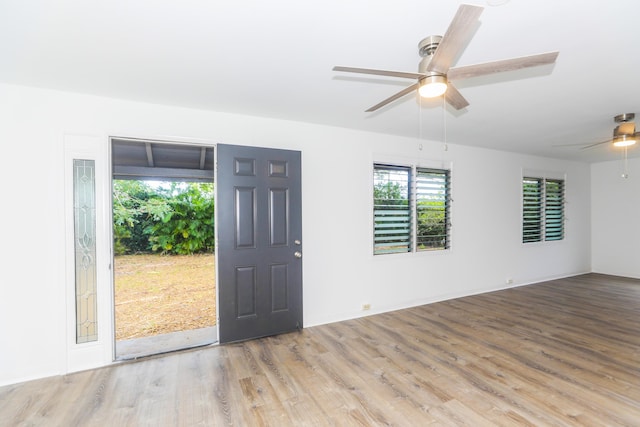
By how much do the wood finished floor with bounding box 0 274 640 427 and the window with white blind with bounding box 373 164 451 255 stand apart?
1273 millimetres

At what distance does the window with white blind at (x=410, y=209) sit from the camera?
4.33m

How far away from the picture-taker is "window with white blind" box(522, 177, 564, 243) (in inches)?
228

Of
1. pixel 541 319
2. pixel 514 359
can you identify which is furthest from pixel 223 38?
pixel 541 319

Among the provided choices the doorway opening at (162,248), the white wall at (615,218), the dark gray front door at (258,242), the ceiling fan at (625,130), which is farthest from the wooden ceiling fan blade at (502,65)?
the white wall at (615,218)

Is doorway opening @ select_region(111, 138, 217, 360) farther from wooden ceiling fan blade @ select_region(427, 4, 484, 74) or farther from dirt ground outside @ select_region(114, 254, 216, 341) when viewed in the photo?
wooden ceiling fan blade @ select_region(427, 4, 484, 74)

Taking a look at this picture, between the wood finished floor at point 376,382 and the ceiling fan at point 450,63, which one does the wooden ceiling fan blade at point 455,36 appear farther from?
the wood finished floor at point 376,382

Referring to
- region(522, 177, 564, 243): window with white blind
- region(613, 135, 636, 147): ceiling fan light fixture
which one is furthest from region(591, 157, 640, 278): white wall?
region(613, 135, 636, 147): ceiling fan light fixture

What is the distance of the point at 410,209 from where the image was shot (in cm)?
456

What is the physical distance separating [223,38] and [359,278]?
10.5 feet

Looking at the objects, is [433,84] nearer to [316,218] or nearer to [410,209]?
[316,218]

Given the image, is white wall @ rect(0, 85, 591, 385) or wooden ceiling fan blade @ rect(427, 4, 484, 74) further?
white wall @ rect(0, 85, 591, 385)

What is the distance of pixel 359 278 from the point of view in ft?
13.4

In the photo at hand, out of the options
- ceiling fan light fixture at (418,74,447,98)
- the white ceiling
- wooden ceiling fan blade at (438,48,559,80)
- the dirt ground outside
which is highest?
the white ceiling

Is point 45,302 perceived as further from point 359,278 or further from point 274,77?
point 359,278
